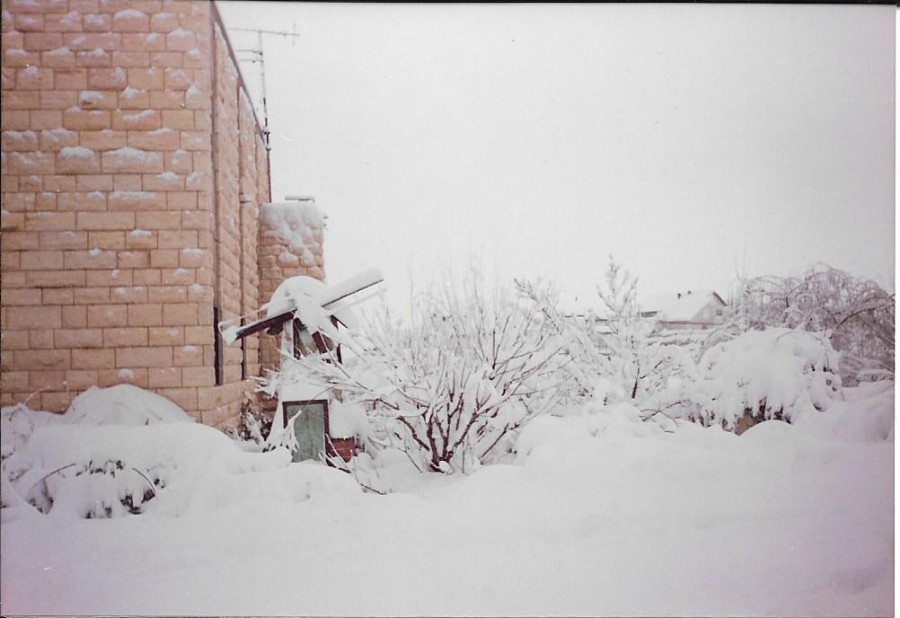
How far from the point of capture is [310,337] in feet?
10.4

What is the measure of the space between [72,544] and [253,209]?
199cm

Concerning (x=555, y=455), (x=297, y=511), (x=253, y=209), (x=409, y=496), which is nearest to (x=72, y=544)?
(x=297, y=511)

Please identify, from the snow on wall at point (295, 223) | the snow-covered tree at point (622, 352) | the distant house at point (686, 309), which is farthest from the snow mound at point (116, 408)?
the distant house at point (686, 309)

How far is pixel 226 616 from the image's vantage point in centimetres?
299

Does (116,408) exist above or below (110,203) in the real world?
below

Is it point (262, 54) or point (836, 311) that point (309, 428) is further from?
point (836, 311)

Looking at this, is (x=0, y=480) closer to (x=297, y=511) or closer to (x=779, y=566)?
(x=297, y=511)

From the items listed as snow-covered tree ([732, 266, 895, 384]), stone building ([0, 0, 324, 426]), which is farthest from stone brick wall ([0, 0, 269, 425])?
snow-covered tree ([732, 266, 895, 384])

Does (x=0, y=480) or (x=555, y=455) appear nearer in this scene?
(x=0, y=480)

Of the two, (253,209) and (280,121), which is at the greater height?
(280,121)

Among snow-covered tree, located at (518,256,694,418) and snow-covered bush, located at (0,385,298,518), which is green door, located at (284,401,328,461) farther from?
snow-covered tree, located at (518,256,694,418)

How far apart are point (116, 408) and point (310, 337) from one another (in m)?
1.06

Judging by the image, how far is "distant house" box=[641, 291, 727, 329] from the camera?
10.7 ft

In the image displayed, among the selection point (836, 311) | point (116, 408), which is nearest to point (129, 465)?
point (116, 408)
